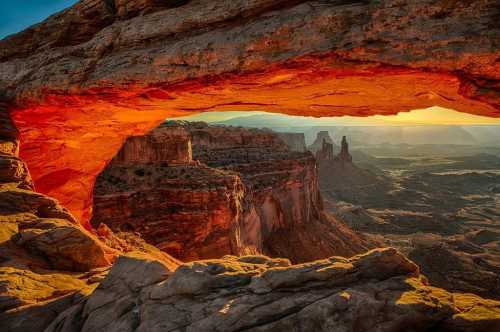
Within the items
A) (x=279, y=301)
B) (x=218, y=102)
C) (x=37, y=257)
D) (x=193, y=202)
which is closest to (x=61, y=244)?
(x=37, y=257)

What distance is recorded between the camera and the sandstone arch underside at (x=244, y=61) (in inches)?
188

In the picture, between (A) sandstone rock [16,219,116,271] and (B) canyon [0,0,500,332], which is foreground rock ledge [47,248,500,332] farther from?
(A) sandstone rock [16,219,116,271]

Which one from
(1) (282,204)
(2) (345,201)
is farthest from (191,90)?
(2) (345,201)

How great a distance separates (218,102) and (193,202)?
39.9 feet

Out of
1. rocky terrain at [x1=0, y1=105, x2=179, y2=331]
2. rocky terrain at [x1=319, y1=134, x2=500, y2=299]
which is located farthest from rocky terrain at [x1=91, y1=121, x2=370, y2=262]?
rocky terrain at [x1=319, y1=134, x2=500, y2=299]

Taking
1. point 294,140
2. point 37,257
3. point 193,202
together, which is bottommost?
point 193,202

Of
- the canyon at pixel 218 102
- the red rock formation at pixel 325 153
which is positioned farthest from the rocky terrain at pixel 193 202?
the red rock formation at pixel 325 153

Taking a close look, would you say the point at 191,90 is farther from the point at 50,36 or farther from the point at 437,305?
the point at 437,305

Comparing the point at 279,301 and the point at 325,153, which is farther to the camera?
the point at 325,153

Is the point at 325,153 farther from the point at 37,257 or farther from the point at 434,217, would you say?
the point at 37,257

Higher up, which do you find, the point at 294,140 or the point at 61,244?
the point at 294,140

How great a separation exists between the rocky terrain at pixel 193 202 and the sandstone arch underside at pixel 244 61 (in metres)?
8.64

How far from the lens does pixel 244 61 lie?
5.95 meters

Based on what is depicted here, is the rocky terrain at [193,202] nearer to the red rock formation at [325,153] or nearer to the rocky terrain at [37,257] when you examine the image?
the rocky terrain at [37,257]
